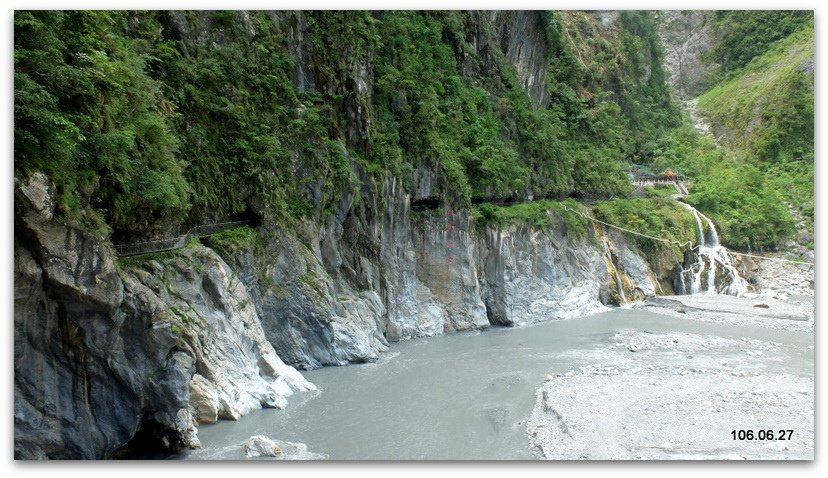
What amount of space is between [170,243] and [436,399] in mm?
5238

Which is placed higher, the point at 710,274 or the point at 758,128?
the point at 758,128

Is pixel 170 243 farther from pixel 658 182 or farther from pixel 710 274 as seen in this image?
pixel 658 182

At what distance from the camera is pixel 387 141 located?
18.9 metres

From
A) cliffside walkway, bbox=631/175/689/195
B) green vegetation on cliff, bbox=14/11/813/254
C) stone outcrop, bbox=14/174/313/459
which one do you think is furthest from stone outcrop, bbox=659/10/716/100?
stone outcrop, bbox=14/174/313/459

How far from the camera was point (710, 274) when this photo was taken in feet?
80.8

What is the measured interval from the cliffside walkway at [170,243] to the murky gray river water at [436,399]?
2808 millimetres

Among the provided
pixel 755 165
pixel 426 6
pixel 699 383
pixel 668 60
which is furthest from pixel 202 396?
pixel 668 60

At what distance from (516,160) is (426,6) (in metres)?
15.1

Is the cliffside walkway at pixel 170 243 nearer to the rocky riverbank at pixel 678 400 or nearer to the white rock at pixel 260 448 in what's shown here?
the white rock at pixel 260 448

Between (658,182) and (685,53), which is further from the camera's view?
(685,53)

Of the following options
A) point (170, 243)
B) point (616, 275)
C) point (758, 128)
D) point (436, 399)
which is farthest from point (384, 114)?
point (758, 128)

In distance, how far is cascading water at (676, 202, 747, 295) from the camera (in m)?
24.0

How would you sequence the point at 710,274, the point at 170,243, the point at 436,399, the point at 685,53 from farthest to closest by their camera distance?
the point at 685,53
the point at 710,274
the point at 436,399
the point at 170,243

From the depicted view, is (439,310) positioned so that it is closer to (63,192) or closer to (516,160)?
(516,160)
